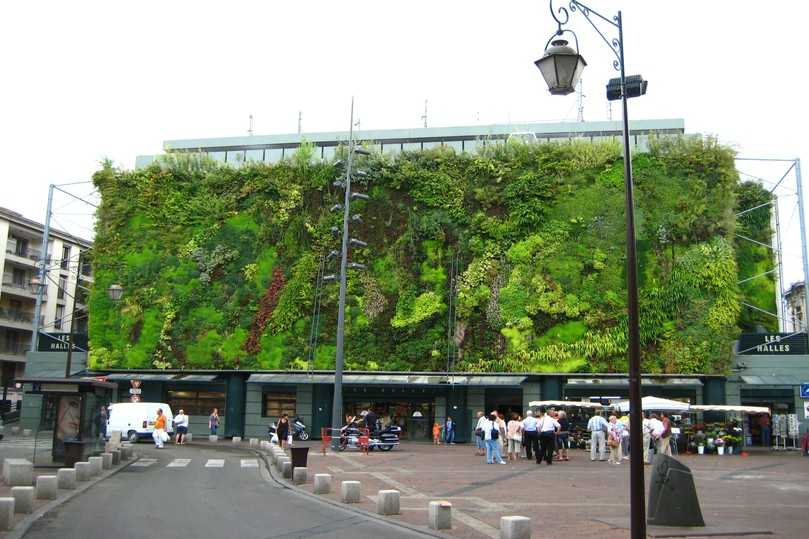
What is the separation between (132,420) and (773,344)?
1115 inches

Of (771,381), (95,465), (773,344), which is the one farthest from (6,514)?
(773,344)

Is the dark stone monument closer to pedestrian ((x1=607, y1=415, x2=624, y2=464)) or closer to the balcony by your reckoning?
pedestrian ((x1=607, y1=415, x2=624, y2=464))

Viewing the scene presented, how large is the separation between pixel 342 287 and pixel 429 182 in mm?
12097

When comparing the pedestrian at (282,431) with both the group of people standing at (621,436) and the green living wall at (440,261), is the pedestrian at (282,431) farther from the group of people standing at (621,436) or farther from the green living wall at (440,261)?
the group of people standing at (621,436)

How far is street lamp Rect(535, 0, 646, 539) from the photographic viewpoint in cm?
898

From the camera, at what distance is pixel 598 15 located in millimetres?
9875

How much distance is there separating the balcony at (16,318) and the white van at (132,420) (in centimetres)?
2990

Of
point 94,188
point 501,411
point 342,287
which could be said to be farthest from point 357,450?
point 94,188

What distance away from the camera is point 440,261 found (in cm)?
3894

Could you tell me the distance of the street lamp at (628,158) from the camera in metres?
8.98

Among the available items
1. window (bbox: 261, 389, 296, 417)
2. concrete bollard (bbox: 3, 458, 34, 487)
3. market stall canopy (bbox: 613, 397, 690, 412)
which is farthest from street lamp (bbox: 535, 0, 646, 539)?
window (bbox: 261, 389, 296, 417)

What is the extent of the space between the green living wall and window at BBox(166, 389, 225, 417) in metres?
1.49

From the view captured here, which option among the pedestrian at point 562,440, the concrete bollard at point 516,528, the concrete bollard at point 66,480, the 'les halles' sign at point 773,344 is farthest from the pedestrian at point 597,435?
the concrete bollard at point 516,528

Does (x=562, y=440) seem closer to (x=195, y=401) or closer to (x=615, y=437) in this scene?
(x=615, y=437)
